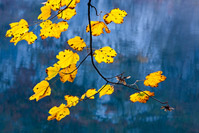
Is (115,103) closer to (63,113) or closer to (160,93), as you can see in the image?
(160,93)

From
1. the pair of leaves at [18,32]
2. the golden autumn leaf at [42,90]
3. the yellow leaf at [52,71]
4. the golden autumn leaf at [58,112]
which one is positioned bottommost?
the golden autumn leaf at [58,112]

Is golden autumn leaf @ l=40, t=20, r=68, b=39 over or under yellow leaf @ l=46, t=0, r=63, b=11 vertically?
under

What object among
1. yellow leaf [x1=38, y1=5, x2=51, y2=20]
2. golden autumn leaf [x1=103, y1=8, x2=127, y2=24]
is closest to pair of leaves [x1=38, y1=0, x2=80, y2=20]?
yellow leaf [x1=38, y1=5, x2=51, y2=20]

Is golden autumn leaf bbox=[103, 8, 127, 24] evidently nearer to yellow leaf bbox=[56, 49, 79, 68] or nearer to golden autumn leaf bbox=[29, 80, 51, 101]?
yellow leaf bbox=[56, 49, 79, 68]

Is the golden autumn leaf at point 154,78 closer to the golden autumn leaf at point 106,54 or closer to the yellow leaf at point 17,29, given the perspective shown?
the golden autumn leaf at point 106,54

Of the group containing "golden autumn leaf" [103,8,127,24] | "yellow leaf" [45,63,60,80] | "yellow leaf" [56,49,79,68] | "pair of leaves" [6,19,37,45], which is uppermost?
"golden autumn leaf" [103,8,127,24]

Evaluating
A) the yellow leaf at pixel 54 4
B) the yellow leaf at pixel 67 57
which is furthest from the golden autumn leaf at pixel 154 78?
the yellow leaf at pixel 54 4

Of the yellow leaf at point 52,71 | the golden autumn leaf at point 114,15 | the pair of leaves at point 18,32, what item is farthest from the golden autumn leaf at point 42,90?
the golden autumn leaf at point 114,15

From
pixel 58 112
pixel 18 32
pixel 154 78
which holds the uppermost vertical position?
pixel 18 32

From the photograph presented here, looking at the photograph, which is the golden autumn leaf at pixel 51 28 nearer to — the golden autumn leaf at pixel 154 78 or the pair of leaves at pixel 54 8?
the pair of leaves at pixel 54 8

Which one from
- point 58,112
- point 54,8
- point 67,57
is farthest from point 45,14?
point 58,112

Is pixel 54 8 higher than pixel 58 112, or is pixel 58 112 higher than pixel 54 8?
pixel 54 8

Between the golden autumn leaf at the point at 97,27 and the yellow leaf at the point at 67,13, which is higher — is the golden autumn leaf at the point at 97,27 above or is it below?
below

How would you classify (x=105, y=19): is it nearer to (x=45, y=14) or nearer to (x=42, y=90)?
(x=45, y=14)
